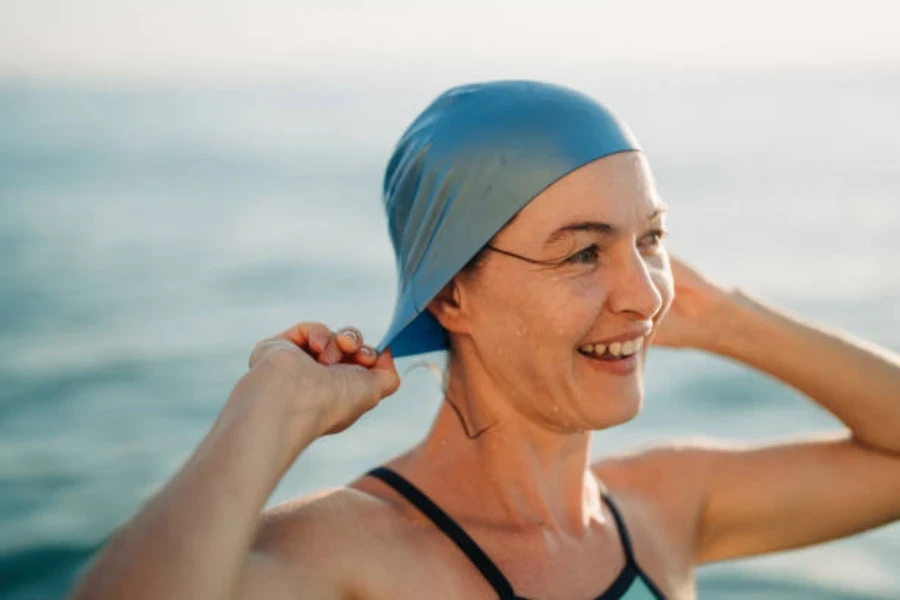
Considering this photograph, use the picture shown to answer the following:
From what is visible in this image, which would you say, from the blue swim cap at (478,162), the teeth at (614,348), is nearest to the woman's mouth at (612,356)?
the teeth at (614,348)

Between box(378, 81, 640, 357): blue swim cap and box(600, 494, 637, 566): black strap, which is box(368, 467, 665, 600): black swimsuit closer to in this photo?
box(600, 494, 637, 566): black strap

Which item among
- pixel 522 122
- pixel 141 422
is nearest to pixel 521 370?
pixel 522 122

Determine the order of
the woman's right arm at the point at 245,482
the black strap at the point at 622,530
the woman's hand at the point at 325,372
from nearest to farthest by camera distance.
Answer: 1. the woman's right arm at the point at 245,482
2. the woman's hand at the point at 325,372
3. the black strap at the point at 622,530

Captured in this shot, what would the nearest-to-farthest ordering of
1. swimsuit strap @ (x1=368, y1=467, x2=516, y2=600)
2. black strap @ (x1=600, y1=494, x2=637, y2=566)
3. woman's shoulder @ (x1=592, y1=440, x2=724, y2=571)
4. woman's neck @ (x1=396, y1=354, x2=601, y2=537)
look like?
swimsuit strap @ (x1=368, y1=467, x2=516, y2=600) → woman's neck @ (x1=396, y1=354, x2=601, y2=537) → black strap @ (x1=600, y1=494, x2=637, y2=566) → woman's shoulder @ (x1=592, y1=440, x2=724, y2=571)

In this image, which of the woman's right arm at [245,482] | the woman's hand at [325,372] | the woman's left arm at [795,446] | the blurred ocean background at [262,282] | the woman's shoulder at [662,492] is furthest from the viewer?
the blurred ocean background at [262,282]

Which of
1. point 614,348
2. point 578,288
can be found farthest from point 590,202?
point 614,348

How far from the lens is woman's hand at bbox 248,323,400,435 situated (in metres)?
2.59

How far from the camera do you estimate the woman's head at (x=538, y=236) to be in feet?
9.25

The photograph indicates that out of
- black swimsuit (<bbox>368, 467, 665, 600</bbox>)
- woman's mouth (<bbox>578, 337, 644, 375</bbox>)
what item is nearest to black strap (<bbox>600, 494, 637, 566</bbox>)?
black swimsuit (<bbox>368, 467, 665, 600</bbox>)

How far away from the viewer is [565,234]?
9.24ft

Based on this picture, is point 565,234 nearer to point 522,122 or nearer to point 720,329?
point 522,122

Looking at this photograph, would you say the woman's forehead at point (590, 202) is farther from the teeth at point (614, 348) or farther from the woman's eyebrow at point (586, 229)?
the teeth at point (614, 348)

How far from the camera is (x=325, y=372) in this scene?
8.78 feet

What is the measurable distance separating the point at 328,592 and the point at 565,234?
889mm
